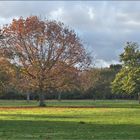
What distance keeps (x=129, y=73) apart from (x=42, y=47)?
1723 centimetres

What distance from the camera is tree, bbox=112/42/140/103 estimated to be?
86.8 metres

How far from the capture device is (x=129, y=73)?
88.8m

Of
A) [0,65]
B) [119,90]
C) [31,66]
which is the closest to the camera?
[0,65]

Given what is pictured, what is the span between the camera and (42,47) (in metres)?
80.4

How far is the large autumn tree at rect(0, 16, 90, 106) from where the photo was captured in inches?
3120

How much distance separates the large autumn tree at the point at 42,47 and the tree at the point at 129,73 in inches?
433

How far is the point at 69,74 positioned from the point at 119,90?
16.9m

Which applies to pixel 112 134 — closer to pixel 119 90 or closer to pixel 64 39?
pixel 64 39

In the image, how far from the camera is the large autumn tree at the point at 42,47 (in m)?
79.2

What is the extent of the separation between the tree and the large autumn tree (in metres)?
11.0

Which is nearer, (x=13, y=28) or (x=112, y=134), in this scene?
(x=112, y=134)

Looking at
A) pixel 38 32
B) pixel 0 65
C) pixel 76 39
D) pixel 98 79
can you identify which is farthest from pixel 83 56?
pixel 98 79

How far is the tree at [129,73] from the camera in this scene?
285 feet

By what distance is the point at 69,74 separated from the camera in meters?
79.8
